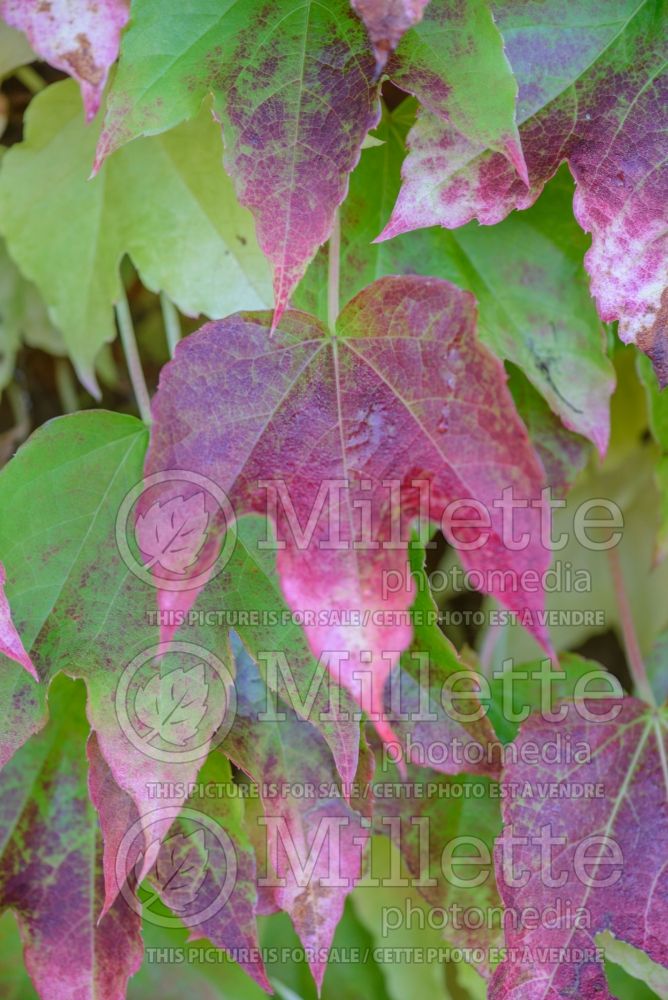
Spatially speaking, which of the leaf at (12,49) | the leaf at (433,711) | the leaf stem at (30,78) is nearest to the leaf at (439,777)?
the leaf at (433,711)

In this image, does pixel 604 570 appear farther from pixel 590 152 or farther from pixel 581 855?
pixel 590 152

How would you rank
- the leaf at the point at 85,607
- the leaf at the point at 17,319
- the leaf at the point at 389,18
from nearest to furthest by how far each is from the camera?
1. the leaf at the point at 389,18
2. the leaf at the point at 85,607
3. the leaf at the point at 17,319

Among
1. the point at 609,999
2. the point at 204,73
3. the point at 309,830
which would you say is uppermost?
the point at 204,73

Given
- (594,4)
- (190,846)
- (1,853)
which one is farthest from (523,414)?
(1,853)

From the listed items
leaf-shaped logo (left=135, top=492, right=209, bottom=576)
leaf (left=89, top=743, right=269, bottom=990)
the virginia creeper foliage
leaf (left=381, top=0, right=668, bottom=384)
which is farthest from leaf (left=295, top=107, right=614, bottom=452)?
leaf (left=89, top=743, right=269, bottom=990)

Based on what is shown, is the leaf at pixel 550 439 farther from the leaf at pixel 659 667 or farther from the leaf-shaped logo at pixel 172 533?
the leaf-shaped logo at pixel 172 533

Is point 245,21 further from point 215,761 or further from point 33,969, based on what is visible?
point 33,969

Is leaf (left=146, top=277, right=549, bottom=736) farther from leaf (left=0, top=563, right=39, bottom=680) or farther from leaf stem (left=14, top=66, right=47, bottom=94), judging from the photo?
leaf stem (left=14, top=66, right=47, bottom=94)
